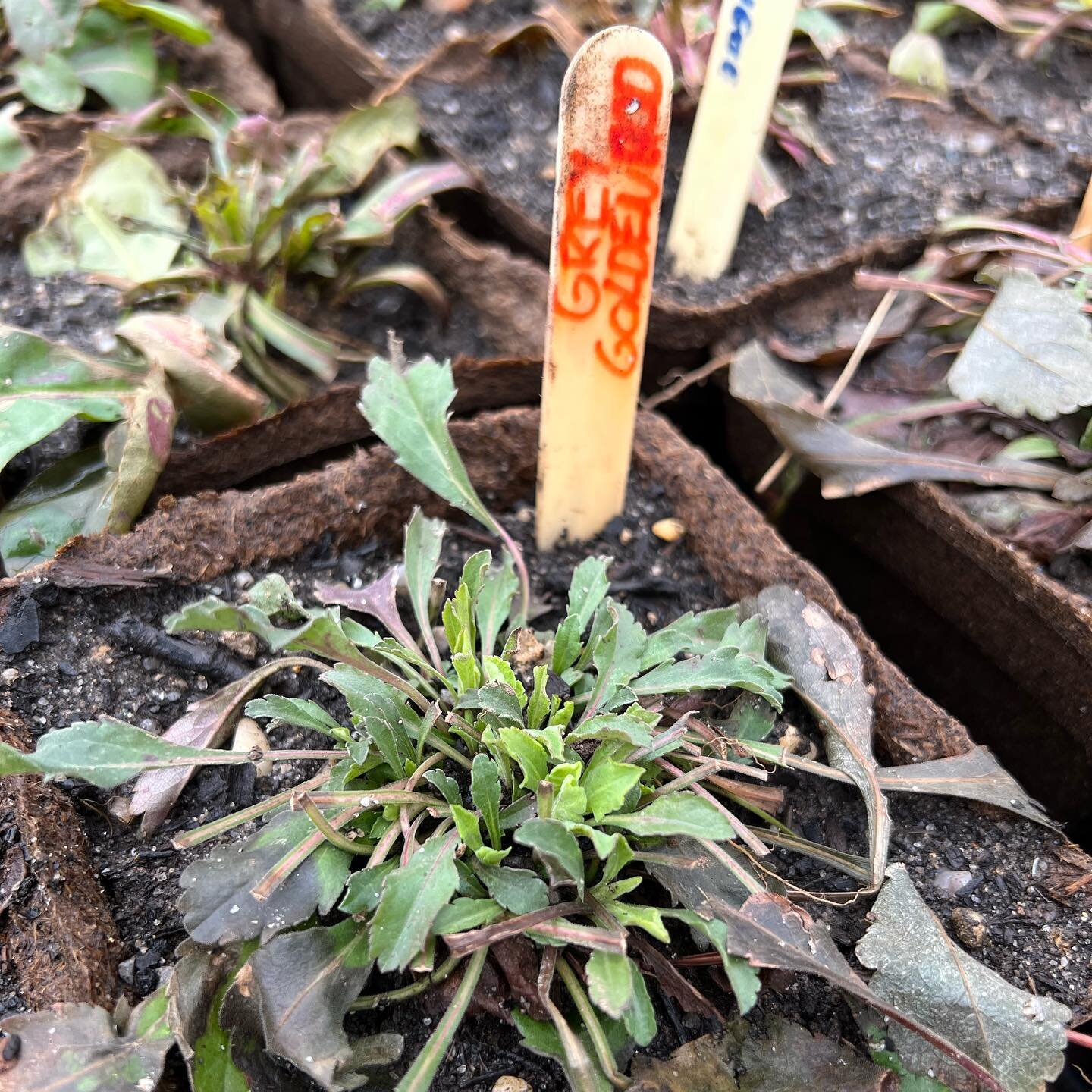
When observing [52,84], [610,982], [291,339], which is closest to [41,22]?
[52,84]

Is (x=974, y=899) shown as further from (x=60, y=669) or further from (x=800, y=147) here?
(x=800, y=147)

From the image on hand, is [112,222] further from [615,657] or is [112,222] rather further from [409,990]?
[409,990]

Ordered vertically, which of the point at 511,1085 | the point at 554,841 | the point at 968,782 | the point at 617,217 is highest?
the point at 617,217

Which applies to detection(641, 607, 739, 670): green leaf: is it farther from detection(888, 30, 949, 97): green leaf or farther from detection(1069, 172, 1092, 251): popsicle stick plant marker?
detection(888, 30, 949, 97): green leaf

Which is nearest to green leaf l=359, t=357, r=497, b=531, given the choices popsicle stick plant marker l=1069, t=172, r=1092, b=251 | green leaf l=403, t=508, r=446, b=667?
green leaf l=403, t=508, r=446, b=667

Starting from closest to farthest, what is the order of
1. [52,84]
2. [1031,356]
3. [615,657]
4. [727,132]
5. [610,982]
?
[610,982]
[615,657]
[1031,356]
[727,132]
[52,84]

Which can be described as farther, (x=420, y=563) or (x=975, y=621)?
(x=975, y=621)

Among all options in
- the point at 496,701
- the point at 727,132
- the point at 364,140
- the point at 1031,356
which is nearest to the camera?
the point at 496,701

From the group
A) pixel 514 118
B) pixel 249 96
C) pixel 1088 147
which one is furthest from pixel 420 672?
pixel 1088 147
